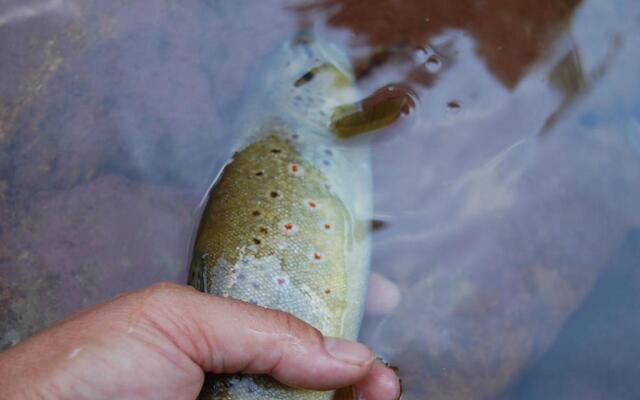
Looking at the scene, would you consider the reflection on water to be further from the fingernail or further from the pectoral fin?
the fingernail

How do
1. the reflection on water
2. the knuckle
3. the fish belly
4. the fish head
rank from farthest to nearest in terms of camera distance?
1. the fish head
2. the reflection on water
3. the fish belly
4. the knuckle

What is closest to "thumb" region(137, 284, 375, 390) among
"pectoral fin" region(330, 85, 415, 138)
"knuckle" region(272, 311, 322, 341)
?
"knuckle" region(272, 311, 322, 341)

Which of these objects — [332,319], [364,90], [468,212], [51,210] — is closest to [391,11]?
[364,90]

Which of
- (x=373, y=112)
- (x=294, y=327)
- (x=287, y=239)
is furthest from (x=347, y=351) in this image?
(x=373, y=112)

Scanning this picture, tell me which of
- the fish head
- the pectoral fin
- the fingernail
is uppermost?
the fish head

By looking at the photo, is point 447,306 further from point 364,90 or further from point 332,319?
point 364,90

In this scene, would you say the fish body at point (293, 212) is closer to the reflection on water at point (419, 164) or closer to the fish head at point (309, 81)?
the fish head at point (309, 81)

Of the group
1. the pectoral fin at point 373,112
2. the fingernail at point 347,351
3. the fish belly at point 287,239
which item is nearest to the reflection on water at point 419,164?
the pectoral fin at point 373,112

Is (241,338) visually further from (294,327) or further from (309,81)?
(309,81)
